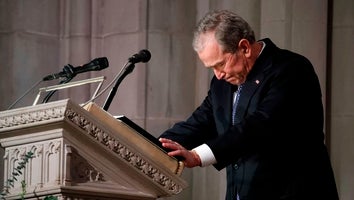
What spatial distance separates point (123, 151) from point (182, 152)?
32 cm

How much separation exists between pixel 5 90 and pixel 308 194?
150 inches

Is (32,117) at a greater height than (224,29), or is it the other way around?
(224,29)

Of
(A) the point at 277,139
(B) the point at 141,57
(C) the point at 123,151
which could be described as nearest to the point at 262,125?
(A) the point at 277,139

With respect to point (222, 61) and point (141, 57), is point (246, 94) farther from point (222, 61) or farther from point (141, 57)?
point (141, 57)

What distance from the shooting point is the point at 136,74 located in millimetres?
8383

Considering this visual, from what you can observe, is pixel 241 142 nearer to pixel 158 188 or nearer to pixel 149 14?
pixel 158 188

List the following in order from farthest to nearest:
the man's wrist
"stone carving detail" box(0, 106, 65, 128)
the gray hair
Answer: the gray hair < the man's wrist < "stone carving detail" box(0, 106, 65, 128)

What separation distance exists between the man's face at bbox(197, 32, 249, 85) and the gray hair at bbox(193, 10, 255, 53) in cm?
2

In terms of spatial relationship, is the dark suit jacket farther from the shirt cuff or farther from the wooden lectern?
the wooden lectern

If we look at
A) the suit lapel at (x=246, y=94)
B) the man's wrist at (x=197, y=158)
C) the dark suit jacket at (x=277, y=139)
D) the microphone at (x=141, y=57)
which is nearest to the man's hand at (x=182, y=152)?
the man's wrist at (x=197, y=158)

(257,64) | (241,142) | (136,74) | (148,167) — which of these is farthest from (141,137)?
(136,74)

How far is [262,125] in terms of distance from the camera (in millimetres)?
5152

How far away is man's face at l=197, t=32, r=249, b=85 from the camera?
5273 mm

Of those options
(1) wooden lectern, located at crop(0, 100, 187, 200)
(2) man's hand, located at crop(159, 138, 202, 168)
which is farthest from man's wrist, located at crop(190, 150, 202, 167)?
(1) wooden lectern, located at crop(0, 100, 187, 200)
